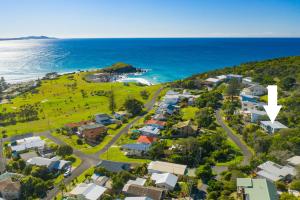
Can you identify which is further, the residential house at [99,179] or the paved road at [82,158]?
the paved road at [82,158]

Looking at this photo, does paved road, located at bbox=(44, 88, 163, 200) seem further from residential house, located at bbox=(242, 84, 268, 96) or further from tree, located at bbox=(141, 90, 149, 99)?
residential house, located at bbox=(242, 84, 268, 96)

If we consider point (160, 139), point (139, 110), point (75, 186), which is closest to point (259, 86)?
point (139, 110)

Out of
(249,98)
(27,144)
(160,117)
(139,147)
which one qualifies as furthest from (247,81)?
(27,144)

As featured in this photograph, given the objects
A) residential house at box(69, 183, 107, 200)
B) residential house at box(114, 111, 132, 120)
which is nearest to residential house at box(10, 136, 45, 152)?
residential house at box(114, 111, 132, 120)

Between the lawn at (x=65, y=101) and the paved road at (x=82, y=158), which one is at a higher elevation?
the lawn at (x=65, y=101)

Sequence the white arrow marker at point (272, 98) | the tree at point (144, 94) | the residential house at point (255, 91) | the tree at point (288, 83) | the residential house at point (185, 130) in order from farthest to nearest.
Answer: the tree at point (144, 94)
the residential house at point (255, 91)
the tree at point (288, 83)
the residential house at point (185, 130)
the white arrow marker at point (272, 98)

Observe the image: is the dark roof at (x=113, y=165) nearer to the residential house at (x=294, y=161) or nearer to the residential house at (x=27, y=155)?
the residential house at (x=27, y=155)

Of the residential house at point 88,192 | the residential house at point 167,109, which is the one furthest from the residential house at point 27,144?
the residential house at point 167,109
